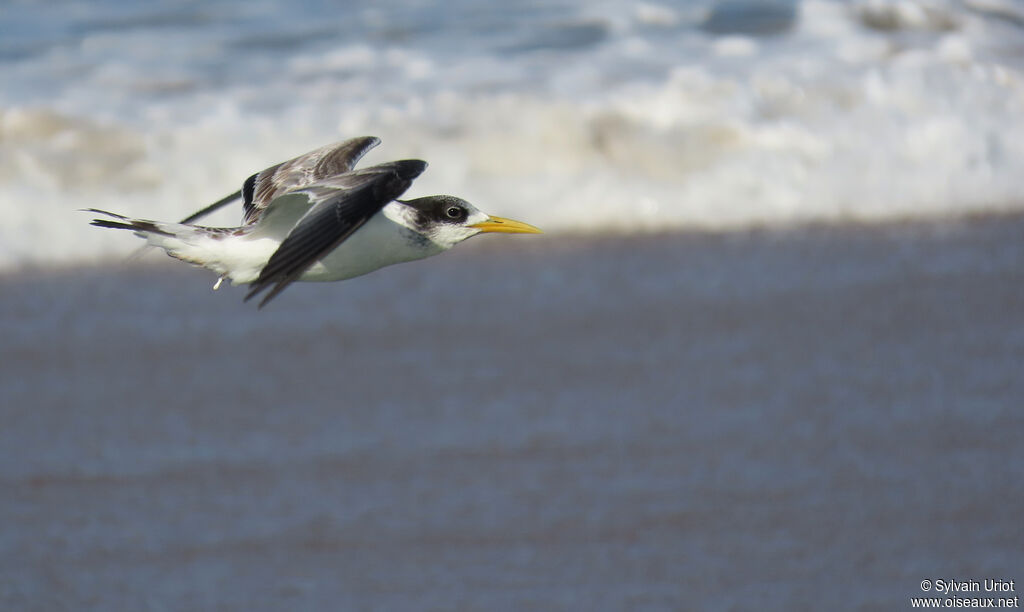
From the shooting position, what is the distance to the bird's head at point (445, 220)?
4613 mm

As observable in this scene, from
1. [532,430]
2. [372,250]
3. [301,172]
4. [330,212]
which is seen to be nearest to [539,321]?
[532,430]

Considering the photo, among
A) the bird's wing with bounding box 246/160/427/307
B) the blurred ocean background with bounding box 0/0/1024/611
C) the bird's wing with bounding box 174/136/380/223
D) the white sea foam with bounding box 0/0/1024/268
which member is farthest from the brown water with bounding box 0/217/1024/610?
the bird's wing with bounding box 246/160/427/307

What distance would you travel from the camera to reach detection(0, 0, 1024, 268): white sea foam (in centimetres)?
953

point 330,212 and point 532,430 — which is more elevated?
point 330,212

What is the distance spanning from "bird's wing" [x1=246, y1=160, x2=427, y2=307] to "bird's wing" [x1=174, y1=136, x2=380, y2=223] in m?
0.57

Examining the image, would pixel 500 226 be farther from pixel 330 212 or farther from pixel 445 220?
pixel 330 212

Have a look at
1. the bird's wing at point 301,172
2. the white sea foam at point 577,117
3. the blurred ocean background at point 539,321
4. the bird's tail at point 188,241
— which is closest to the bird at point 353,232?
the bird's tail at point 188,241

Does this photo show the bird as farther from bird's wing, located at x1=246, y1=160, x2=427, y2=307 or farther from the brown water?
the brown water

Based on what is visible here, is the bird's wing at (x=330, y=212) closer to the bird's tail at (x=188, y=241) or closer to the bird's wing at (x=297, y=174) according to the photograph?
the bird's tail at (x=188, y=241)

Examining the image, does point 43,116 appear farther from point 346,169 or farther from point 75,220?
point 346,169

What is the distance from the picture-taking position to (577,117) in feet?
33.4

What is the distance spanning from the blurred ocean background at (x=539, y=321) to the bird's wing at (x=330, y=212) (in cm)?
173

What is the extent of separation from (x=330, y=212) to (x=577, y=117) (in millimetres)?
6089

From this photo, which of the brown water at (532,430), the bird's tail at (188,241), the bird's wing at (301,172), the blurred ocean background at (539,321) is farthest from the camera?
the blurred ocean background at (539,321)
